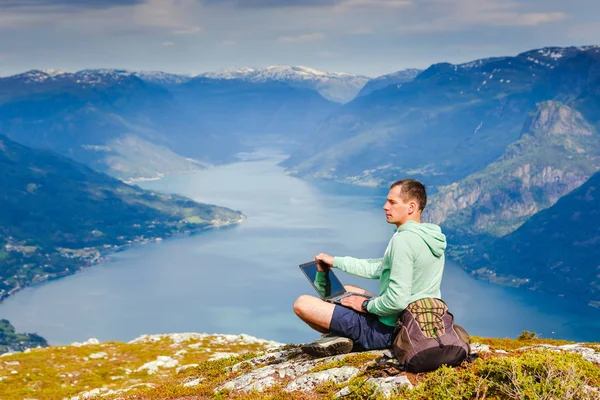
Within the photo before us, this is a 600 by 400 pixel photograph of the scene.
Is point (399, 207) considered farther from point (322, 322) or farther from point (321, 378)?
point (321, 378)

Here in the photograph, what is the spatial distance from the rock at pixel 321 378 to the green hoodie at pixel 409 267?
4.92 feet

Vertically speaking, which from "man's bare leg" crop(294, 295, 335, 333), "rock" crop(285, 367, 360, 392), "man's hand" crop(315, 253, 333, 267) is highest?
"man's hand" crop(315, 253, 333, 267)

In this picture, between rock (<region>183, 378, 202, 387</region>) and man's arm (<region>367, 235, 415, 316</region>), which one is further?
rock (<region>183, 378, 202, 387</region>)

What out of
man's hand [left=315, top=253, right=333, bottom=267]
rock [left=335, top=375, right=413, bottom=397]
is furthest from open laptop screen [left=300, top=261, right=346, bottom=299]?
rock [left=335, top=375, right=413, bottom=397]

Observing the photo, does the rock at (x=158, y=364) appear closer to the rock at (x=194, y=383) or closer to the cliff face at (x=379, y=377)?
the cliff face at (x=379, y=377)

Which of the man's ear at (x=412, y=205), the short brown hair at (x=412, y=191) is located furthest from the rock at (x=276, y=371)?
the short brown hair at (x=412, y=191)

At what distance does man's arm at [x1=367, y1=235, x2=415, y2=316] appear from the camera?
1163 centimetres

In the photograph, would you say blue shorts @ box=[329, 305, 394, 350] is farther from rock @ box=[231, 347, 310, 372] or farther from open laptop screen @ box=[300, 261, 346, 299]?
rock @ box=[231, 347, 310, 372]

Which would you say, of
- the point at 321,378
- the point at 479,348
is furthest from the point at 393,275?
the point at 479,348

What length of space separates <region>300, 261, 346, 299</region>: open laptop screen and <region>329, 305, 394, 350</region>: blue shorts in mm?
480

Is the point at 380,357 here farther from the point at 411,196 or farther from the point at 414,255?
the point at 411,196

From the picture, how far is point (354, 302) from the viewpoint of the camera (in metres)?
13.6

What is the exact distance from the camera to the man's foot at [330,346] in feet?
45.2

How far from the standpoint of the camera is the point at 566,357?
11.5 m
